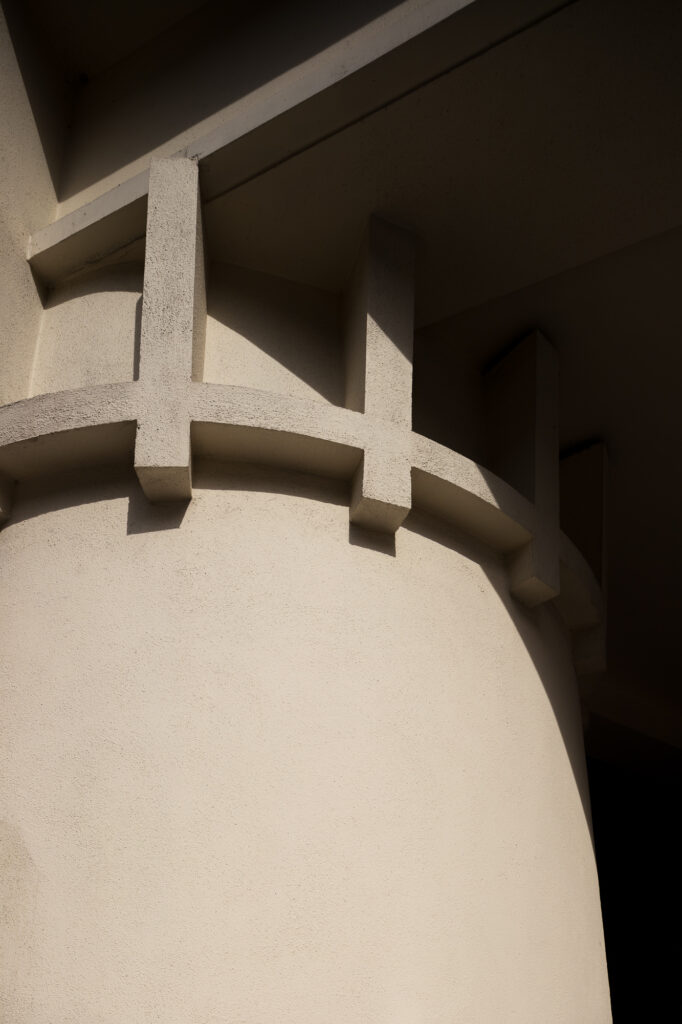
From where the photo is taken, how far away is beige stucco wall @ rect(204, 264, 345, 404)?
21.0ft

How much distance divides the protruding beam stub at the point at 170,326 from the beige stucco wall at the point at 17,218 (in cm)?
93

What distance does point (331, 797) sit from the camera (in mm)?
5109

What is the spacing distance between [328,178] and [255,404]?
56.8 inches

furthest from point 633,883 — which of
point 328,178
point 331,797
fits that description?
point 328,178

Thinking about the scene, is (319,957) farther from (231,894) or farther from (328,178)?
(328,178)

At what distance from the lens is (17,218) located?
6.65 meters

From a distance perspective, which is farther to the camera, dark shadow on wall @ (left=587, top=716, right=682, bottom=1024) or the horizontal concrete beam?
dark shadow on wall @ (left=587, top=716, right=682, bottom=1024)

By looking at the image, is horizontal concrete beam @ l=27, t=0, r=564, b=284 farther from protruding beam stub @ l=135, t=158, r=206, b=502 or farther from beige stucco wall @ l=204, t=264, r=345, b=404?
beige stucco wall @ l=204, t=264, r=345, b=404

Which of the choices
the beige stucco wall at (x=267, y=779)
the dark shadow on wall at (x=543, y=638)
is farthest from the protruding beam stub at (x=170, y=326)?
the dark shadow on wall at (x=543, y=638)

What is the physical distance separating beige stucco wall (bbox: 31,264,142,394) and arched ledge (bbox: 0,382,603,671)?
24.7 inches

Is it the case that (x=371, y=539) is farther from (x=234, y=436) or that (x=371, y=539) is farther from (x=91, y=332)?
(x=91, y=332)

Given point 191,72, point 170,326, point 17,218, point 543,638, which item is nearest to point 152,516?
point 170,326

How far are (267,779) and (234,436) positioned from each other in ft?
5.40

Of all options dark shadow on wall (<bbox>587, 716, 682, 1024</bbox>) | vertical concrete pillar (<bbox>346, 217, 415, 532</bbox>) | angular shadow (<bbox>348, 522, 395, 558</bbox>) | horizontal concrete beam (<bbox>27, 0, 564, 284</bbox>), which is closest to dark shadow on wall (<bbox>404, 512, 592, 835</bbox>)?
angular shadow (<bbox>348, 522, 395, 558</bbox>)
